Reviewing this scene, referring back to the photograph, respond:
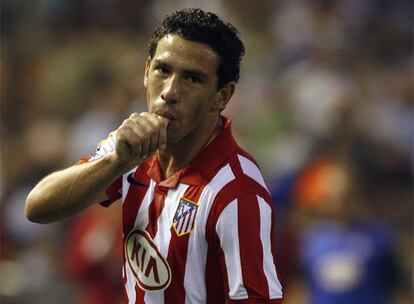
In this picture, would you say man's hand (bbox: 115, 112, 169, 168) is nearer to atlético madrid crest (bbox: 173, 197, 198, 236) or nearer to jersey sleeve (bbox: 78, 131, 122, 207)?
atlético madrid crest (bbox: 173, 197, 198, 236)

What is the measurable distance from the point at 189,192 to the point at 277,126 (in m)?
6.28

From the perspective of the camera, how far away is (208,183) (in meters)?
4.13

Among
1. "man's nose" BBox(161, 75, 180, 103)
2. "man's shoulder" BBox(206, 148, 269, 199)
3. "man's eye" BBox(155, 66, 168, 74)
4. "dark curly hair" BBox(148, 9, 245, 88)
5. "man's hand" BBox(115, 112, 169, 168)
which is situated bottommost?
"man's shoulder" BBox(206, 148, 269, 199)

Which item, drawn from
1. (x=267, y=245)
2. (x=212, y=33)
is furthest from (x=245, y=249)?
(x=212, y=33)

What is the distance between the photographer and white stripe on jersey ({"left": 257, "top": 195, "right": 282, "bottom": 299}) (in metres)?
4.02

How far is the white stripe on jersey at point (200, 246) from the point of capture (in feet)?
13.3

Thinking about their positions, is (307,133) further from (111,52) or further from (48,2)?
(48,2)

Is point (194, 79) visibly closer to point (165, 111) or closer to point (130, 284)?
point (165, 111)

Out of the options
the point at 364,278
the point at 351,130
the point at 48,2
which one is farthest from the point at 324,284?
the point at 48,2

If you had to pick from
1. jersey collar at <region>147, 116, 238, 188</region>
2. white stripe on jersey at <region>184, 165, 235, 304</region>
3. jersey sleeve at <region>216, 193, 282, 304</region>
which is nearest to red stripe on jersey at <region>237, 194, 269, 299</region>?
jersey sleeve at <region>216, 193, 282, 304</region>

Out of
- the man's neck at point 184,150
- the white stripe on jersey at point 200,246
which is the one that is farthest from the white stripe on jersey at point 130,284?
the man's neck at point 184,150

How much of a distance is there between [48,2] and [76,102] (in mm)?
2035

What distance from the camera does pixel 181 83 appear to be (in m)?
4.08

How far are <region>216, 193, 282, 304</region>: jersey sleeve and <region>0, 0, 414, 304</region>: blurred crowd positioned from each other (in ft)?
11.8
